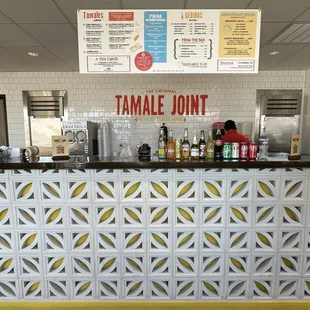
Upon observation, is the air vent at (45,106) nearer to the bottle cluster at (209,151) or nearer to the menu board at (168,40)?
the menu board at (168,40)

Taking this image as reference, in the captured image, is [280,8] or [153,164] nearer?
[153,164]

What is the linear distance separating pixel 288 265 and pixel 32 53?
4187mm

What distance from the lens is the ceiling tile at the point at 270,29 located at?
271 centimetres

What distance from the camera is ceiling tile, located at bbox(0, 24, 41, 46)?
2.77 metres

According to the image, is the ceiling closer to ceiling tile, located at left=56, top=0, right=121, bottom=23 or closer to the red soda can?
ceiling tile, located at left=56, top=0, right=121, bottom=23

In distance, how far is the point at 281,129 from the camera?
4938 millimetres

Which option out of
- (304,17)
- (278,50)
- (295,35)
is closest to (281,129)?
(278,50)

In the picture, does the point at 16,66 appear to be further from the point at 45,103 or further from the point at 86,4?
the point at 86,4

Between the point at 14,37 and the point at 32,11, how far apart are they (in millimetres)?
863

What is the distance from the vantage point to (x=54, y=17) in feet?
8.20

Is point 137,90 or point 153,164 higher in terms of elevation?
point 137,90

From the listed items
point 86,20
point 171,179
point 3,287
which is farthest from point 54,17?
point 3,287

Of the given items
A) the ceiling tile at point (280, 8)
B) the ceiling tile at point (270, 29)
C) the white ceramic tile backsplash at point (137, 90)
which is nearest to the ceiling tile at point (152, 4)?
the ceiling tile at point (280, 8)

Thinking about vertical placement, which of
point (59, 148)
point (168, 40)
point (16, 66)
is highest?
point (16, 66)
